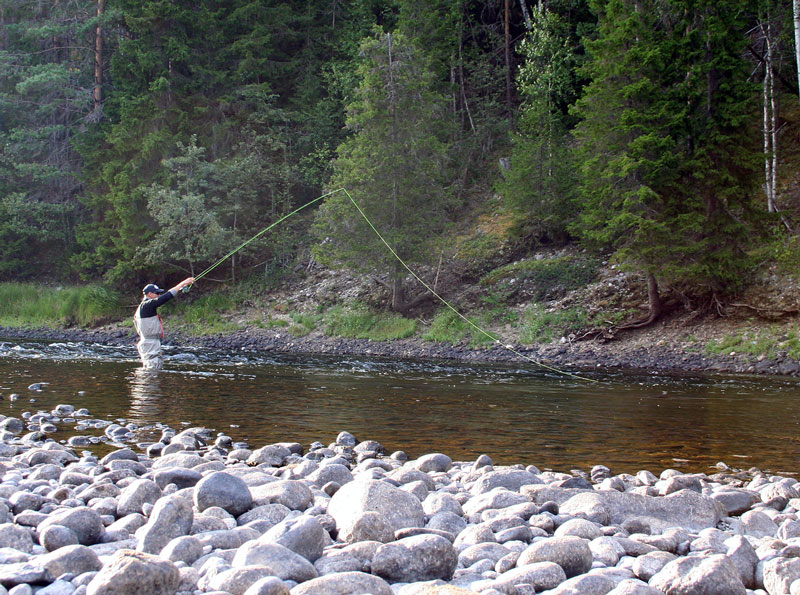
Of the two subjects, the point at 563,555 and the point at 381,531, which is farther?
the point at 381,531

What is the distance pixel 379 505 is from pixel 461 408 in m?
5.71

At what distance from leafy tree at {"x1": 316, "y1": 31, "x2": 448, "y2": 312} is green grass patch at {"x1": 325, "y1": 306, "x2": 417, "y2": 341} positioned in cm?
131

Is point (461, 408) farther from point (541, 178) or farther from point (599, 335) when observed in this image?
point (541, 178)

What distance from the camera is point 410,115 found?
2073 cm

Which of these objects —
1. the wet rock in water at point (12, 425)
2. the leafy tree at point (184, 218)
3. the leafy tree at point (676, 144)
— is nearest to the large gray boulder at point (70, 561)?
the wet rock in water at point (12, 425)

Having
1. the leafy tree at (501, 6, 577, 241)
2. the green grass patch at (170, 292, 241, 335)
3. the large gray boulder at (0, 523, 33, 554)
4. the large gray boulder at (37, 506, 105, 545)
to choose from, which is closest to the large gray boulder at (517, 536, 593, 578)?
the large gray boulder at (37, 506, 105, 545)

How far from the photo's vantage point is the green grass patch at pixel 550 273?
1950 cm

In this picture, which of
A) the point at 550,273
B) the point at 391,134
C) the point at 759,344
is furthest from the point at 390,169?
the point at 759,344

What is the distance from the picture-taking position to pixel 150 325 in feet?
38.8

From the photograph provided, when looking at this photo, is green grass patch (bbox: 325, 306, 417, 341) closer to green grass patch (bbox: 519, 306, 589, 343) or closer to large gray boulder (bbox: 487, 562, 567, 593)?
green grass patch (bbox: 519, 306, 589, 343)

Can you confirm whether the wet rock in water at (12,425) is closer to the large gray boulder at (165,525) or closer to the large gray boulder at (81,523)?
the large gray boulder at (81,523)

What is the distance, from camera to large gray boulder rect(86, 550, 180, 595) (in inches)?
110

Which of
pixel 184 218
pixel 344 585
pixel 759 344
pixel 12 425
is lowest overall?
pixel 759 344

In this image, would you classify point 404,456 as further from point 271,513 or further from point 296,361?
point 296,361
